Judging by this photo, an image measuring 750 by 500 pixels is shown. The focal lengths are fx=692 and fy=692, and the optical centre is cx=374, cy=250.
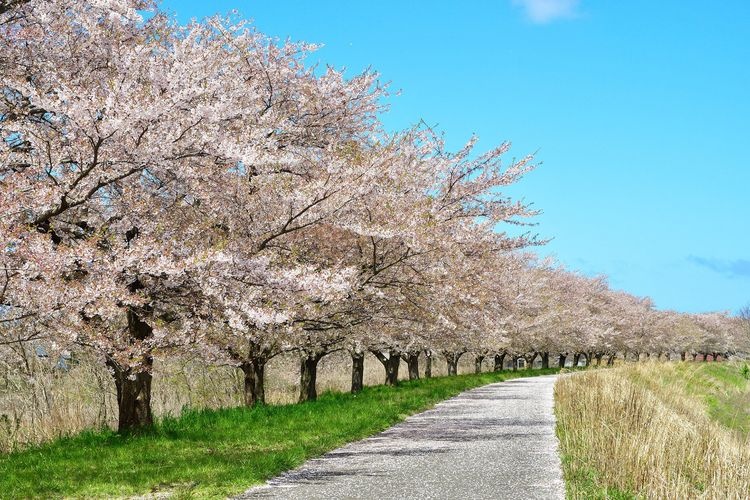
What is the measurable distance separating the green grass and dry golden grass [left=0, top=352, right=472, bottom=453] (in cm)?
222

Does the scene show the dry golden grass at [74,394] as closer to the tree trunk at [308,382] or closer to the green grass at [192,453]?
the green grass at [192,453]

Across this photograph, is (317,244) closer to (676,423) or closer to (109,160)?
(109,160)

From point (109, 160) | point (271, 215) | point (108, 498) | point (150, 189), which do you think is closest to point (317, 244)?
point (271, 215)

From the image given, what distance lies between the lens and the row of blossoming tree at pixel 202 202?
9.27m

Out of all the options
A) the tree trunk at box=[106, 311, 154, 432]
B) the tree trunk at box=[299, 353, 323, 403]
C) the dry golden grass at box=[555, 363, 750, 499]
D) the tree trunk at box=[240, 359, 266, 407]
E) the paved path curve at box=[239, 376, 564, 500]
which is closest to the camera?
the dry golden grass at box=[555, 363, 750, 499]

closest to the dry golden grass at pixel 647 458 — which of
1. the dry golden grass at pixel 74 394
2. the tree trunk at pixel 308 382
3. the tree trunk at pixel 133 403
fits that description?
the tree trunk at pixel 133 403

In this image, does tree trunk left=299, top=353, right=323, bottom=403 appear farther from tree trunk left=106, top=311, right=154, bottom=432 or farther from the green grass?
tree trunk left=106, top=311, right=154, bottom=432

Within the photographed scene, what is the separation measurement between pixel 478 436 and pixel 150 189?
27.2 ft

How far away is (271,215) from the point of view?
12711mm

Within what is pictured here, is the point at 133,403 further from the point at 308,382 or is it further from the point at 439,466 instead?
the point at 308,382

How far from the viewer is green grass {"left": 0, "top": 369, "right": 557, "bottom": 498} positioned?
375 inches

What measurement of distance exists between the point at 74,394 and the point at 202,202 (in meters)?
10.2

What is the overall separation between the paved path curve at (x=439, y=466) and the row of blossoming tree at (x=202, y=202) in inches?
96.6

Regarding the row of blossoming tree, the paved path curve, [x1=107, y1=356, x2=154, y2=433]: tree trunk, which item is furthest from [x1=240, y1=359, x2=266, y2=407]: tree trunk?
[x1=107, y1=356, x2=154, y2=433]: tree trunk
